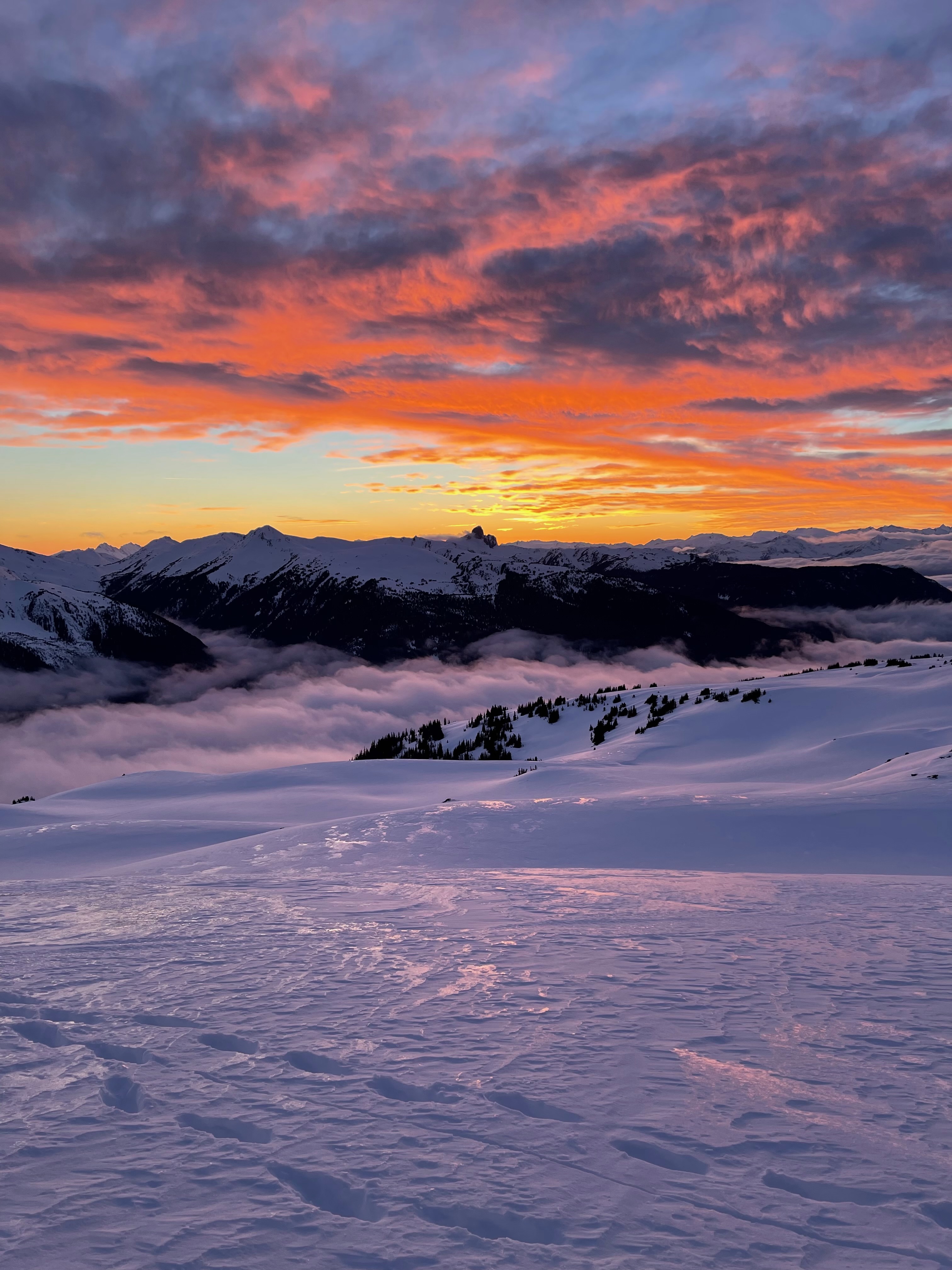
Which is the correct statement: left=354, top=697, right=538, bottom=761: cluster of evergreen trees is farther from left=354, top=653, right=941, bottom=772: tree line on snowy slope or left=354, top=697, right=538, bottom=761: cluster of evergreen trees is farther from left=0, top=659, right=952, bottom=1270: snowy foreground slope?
left=0, top=659, right=952, bottom=1270: snowy foreground slope

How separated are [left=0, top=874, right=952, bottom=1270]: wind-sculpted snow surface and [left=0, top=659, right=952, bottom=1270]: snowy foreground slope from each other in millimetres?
15

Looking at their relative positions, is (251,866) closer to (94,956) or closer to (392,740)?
(94,956)

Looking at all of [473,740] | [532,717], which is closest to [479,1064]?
[473,740]

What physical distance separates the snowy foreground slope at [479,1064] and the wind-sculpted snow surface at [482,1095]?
15 millimetres

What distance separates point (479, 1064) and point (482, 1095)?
0.98 feet

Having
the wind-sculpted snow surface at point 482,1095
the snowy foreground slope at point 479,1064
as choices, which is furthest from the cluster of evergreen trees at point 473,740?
the wind-sculpted snow surface at point 482,1095

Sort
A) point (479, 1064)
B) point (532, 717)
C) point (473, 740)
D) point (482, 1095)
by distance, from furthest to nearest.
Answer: point (532, 717) → point (473, 740) → point (479, 1064) → point (482, 1095)

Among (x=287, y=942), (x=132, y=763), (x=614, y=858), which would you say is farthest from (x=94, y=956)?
(x=132, y=763)

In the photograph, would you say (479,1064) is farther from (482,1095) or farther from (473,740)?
(473,740)

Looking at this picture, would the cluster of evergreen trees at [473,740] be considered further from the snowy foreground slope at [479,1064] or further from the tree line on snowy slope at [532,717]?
the snowy foreground slope at [479,1064]

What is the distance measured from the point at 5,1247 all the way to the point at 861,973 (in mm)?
4797

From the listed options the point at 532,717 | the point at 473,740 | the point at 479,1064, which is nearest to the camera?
the point at 479,1064

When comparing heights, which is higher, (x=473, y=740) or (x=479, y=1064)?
(x=479, y=1064)

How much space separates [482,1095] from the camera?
342cm
